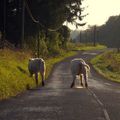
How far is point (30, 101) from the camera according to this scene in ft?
64.6

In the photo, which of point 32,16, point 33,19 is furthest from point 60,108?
point 32,16

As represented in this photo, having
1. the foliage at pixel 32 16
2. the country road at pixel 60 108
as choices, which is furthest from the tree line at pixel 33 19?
the country road at pixel 60 108

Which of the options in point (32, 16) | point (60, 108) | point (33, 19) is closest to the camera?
point (60, 108)

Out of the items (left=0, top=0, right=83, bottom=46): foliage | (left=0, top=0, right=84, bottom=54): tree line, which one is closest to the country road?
(left=0, top=0, right=84, bottom=54): tree line

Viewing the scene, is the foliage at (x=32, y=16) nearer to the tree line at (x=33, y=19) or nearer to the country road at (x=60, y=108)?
the tree line at (x=33, y=19)

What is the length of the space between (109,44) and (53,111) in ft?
581

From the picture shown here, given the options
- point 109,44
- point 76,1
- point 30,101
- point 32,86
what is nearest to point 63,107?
Result: point 30,101

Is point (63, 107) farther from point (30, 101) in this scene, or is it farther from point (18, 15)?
point (18, 15)

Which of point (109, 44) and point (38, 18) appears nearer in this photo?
point (38, 18)

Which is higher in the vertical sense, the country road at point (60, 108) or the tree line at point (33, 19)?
the tree line at point (33, 19)

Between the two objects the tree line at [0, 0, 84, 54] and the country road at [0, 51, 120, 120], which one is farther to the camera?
the tree line at [0, 0, 84, 54]

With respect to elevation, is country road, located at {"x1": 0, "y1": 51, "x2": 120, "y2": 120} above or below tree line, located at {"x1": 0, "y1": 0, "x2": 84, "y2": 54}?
below

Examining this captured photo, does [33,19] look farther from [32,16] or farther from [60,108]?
[60,108]

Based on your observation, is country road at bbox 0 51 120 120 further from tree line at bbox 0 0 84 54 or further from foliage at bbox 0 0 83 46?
foliage at bbox 0 0 83 46
